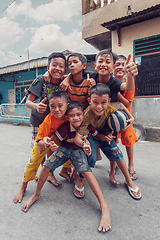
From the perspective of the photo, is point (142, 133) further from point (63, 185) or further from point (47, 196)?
point (47, 196)

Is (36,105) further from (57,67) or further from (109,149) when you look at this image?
(109,149)

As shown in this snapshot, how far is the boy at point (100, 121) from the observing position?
5.23 ft

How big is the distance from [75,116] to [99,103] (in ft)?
0.92

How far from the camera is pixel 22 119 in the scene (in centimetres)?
A: 763

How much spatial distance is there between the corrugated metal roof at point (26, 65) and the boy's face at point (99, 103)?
22.4 ft

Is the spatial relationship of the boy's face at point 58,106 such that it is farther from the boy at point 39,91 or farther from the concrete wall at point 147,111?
the concrete wall at point 147,111

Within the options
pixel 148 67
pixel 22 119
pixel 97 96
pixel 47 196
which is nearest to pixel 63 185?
pixel 47 196

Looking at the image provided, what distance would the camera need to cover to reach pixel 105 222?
1402mm

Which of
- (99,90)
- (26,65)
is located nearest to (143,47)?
(99,90)

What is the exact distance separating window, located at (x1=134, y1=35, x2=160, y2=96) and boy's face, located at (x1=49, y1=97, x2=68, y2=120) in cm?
420

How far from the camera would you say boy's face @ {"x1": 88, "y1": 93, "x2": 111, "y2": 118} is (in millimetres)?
1582

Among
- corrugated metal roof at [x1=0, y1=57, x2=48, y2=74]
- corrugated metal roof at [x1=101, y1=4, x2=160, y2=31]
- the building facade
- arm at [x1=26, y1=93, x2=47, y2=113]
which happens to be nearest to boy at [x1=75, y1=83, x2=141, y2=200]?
arm at [x1=26, y1=93, x2=47, y2=113]

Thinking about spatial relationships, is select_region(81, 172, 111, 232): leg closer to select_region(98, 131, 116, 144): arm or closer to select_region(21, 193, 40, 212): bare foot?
select_region(98, 131, 116, 144): arm

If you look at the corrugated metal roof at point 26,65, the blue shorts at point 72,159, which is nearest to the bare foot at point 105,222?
the blue shorts at point 72,159
